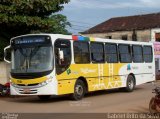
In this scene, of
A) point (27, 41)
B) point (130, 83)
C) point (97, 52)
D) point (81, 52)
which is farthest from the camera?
point (130, 83)

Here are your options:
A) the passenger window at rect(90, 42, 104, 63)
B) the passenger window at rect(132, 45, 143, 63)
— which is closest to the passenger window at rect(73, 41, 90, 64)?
→ the passenger window at rect(90, 42, 104, 63)

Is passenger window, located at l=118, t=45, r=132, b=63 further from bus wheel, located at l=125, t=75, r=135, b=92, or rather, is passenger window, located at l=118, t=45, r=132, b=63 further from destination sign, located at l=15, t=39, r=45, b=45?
destination sign, located at l=15, t=39, r=45, b=45

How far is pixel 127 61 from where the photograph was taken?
23141 mm

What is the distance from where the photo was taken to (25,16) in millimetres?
22703

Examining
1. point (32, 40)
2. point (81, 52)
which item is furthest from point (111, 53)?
point (32, 40)

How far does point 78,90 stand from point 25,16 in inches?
232

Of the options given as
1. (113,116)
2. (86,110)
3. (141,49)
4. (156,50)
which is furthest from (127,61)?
(156,50)

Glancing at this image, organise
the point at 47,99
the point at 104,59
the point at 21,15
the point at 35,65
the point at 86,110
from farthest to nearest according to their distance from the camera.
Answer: the point at 21,15, the point at 104,59, the point at 47,99, the point at 35,65, the point at 86,110

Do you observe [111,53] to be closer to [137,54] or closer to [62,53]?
[137,54]

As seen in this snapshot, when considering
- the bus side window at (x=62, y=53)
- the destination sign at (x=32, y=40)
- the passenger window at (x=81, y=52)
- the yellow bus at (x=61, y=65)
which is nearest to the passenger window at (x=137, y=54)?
the yellow bus at (x=61, y=65)

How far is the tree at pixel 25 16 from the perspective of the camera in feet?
72.3

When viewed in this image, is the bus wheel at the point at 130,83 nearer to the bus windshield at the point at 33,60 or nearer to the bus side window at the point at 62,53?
the bus side window at the point at 62,53

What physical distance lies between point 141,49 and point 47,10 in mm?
5534

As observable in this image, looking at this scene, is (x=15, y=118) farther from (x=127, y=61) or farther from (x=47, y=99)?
(x=127, y=61)
